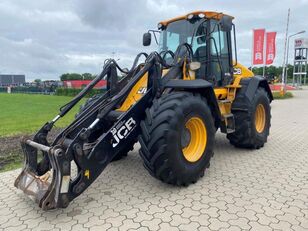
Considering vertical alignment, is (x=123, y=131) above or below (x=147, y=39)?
below

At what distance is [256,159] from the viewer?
6117 mm

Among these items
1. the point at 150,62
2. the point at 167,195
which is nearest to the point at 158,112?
the point at 150,62

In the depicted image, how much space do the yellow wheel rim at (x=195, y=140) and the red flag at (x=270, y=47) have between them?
20413 millimetres

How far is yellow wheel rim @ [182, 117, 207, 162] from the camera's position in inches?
189

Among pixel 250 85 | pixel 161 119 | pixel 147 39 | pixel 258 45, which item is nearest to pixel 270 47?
pixel 258 45

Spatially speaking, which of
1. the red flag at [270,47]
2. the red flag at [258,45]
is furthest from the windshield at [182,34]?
the red flag at [270,47]

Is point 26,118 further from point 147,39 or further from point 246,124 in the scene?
point 246,124

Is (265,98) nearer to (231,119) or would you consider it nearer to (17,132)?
(231,119)

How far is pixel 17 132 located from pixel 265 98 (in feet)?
22.8

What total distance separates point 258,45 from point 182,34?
19.0m

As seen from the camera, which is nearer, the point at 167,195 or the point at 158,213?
the point at 158,213

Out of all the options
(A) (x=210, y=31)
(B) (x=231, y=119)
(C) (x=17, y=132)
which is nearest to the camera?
(A) (x=210, y=31)

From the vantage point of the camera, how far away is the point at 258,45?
23234 mm

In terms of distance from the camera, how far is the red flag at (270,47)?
23219mm
